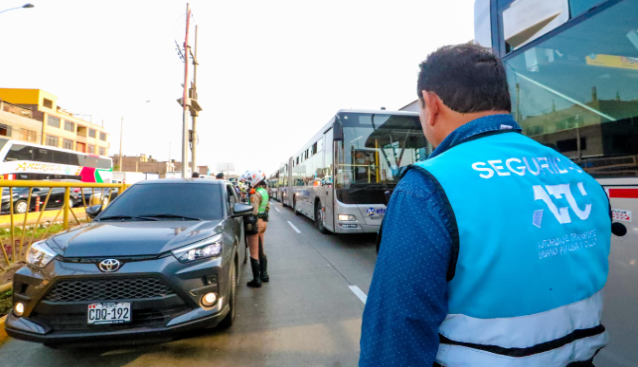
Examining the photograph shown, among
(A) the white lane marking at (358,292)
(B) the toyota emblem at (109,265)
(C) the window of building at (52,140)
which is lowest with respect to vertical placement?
(A) the white lane marking at (358,292)

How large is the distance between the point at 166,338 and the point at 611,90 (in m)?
3.89

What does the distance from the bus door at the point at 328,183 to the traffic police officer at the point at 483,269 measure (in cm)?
779

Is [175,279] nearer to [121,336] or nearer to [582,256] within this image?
[121,336]

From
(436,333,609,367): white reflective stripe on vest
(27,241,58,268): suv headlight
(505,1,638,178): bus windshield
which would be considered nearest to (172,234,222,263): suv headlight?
(27,241,58,268): suv headlight

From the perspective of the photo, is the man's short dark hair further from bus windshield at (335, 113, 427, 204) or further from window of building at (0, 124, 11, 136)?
window of building at (0, 124, 11, 136)

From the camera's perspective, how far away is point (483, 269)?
848mm

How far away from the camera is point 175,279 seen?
2.85 metres

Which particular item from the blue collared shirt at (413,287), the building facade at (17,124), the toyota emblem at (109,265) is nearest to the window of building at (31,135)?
the building facade at (17,124)

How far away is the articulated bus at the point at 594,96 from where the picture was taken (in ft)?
6.79

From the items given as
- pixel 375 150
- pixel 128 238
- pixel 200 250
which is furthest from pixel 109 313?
pixel 375 150

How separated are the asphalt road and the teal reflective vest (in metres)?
2.39

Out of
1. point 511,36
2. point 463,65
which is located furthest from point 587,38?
point 463,65

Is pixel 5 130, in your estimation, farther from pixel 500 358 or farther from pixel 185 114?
pixel 500 358

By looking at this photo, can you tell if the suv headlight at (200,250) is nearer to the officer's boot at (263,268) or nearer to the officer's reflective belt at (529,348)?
the officer's boot at (263,268)
